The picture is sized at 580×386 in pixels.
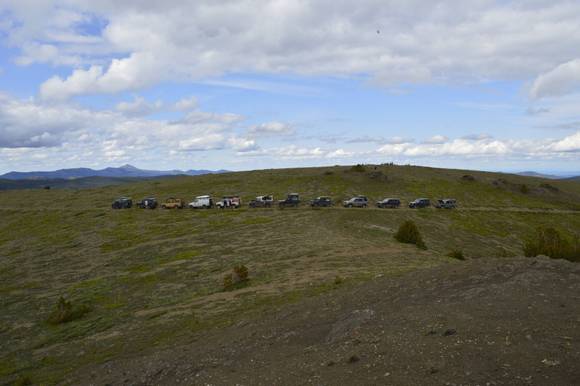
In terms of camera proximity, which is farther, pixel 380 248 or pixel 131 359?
pixel 380 248

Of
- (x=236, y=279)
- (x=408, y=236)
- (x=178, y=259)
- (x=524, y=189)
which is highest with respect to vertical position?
(x=524, y=189)

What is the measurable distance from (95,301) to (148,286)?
349cm

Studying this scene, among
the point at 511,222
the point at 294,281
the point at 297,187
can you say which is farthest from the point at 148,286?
the point at 297,187

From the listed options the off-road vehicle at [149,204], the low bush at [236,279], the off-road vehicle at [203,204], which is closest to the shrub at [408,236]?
the low bush at [236,279]

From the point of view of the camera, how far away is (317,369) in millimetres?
12266

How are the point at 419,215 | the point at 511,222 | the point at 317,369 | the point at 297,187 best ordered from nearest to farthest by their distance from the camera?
the point at 317,369
the point at 419,215
the point at 511,222
the point at 297,187

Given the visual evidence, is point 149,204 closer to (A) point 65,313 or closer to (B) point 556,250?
(A) point 65,313

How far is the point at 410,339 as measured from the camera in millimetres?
13023

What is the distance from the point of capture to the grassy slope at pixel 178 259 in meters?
22.9

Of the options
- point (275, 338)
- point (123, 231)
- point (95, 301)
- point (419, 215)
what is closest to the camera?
point (275, 338)

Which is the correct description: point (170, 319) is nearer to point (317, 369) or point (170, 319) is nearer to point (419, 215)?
point (317, 369)

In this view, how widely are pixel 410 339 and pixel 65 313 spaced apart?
70.3ft

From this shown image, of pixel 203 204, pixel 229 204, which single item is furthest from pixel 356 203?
pixel 203 204

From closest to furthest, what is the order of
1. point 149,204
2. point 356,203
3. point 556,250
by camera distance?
point 556,250, point 356,203, point 149,204
